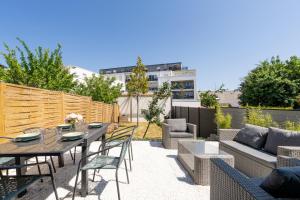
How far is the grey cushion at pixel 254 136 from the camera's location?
126 inches

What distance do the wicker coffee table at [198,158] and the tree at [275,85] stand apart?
10.0 meters

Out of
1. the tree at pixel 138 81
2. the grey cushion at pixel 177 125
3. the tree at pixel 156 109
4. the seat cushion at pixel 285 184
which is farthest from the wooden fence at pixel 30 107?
the tree at pixel 138 81

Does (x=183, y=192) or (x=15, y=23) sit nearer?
(x=183, y=192)

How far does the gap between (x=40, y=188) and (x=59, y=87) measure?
Answer: 4.13 metres

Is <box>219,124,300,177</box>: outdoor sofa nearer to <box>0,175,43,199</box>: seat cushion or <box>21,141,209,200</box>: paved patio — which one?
<box>21,141,209,200</box>: paved patio

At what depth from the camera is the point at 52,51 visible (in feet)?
19.8

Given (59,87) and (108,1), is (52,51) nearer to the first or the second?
(59,87)

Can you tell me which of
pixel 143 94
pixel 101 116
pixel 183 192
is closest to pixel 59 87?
pixel 101 116

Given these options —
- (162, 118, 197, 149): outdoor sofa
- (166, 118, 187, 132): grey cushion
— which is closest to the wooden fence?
(162, 118, 197, 149): outdoor sofa

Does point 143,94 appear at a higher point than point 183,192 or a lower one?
higher

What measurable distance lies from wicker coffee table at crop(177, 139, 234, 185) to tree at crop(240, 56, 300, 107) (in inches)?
395

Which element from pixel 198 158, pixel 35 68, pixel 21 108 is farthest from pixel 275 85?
pixel 21 108

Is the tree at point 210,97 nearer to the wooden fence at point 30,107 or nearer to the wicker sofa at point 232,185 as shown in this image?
the wooden fence at point 30,107

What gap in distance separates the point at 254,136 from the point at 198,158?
60.6 inches
